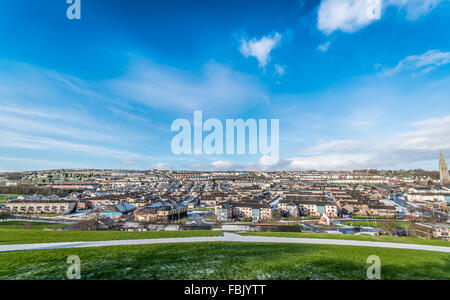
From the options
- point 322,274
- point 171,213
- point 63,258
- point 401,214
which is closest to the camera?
point 322,274

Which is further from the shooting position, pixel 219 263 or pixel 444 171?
pixel 444 171

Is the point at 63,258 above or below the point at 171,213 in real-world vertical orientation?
above

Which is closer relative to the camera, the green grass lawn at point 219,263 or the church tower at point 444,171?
the green grass lawn at point 219,263

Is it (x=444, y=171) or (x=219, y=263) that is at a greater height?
(x=219, y=263)

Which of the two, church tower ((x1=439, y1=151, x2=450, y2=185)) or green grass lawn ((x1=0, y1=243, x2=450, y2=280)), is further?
church tower ((x1=439, y1=151, x2=450, y2=185))
